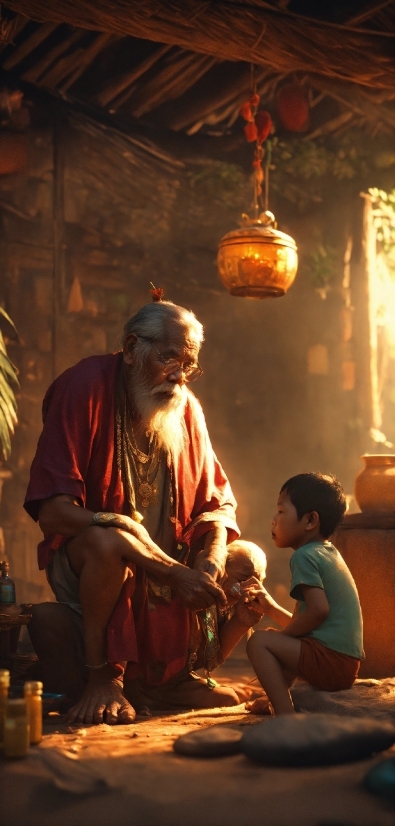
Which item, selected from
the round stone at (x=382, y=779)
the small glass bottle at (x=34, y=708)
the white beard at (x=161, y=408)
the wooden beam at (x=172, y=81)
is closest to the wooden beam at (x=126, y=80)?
the wooden beam at (x=172, y=81)

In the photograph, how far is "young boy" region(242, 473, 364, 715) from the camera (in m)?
3.71

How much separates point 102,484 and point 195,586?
0.60 m

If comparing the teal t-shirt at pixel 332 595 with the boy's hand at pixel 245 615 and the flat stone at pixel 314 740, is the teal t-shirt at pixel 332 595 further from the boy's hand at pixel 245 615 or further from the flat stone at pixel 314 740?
the flat stone at pixel 314 740

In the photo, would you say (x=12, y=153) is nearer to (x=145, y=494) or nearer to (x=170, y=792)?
(x=145, y=494)

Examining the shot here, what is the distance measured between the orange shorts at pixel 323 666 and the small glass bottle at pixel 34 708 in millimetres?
987

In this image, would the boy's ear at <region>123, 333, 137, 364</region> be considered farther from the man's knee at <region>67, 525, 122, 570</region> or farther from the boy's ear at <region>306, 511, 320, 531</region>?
the boy's ear at <region>306, 511, 320, 531</region>

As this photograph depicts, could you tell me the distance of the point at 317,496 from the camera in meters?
3.95

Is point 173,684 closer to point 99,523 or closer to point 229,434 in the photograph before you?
point 99,523

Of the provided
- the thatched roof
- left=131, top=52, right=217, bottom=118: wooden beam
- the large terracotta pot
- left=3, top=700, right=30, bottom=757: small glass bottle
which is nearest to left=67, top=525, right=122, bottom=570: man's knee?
left=3, top=700, right=30, bottom=757: small glass bottle

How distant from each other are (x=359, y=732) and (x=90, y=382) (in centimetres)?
193

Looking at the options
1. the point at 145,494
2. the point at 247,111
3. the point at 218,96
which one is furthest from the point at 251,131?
the point at 145,494

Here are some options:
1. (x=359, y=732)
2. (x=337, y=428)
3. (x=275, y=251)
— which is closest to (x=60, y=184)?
(x=275, y=251)

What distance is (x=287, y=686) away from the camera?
12.2 ft

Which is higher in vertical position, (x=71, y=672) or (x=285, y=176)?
(x=285, y=176)
